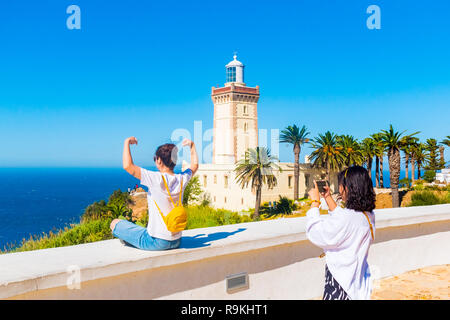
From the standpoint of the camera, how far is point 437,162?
58.3m

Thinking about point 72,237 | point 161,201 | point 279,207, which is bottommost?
point 279,207

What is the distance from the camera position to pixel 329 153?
52.4 meters

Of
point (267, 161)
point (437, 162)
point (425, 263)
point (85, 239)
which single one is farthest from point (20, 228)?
point (425, 263)

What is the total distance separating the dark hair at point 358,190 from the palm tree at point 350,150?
159 ft

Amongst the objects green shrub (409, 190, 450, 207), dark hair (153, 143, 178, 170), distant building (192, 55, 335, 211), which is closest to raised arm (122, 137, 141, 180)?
dark hair (153, 143, 178, 170)

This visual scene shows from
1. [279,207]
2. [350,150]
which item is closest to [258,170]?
[279,207]

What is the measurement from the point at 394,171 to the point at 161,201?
37.1 meters

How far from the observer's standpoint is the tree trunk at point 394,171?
122 feet

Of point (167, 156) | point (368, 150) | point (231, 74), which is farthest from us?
point (231, 74)

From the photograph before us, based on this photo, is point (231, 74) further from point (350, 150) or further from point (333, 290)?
point (333, 290)

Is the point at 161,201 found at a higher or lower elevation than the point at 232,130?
lower

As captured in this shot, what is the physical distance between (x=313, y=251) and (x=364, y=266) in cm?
184

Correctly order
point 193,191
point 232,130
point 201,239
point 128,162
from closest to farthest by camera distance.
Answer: point 128,162 < point 201,239 < point 193,191 < point 232,130

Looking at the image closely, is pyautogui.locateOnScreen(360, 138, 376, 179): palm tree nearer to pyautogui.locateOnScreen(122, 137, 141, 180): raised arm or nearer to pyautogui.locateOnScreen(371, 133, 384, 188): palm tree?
pyautogui.locateOnScreen(371, 133, 384, 188): palm tree
